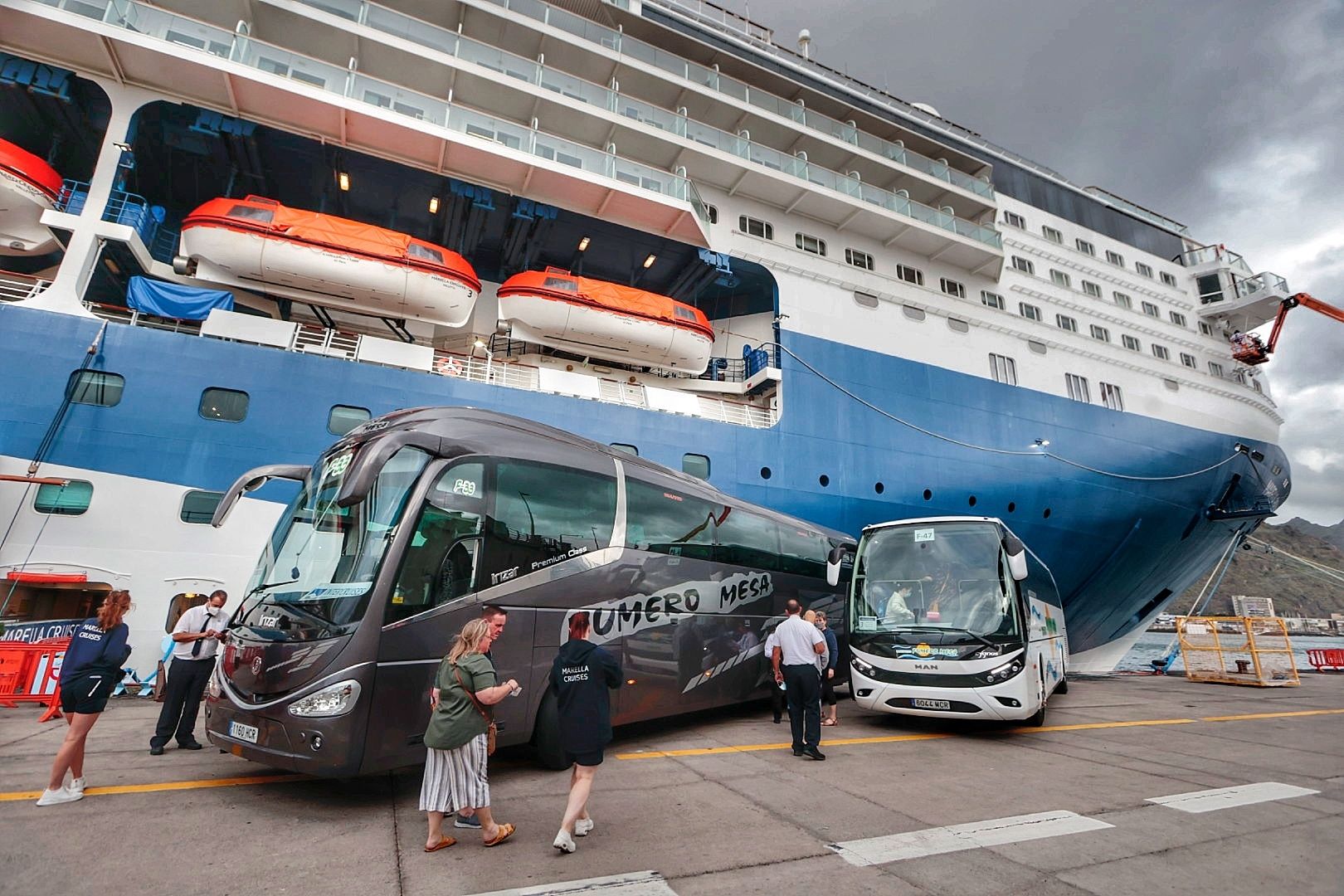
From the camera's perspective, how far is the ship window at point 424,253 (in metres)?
10.8

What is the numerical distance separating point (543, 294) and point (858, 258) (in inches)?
382

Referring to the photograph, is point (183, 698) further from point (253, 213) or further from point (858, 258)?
point (858, 258)

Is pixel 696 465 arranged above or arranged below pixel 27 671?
above

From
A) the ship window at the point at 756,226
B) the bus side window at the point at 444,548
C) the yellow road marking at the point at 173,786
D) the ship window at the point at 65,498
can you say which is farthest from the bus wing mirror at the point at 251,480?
the ship window at the point at 756,226

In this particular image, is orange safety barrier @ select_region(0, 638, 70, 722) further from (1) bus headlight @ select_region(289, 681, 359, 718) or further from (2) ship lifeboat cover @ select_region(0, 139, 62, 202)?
(2) ship lifeboat cover @ select_region(0, 139, 62, 202)

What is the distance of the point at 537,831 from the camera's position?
372 cm

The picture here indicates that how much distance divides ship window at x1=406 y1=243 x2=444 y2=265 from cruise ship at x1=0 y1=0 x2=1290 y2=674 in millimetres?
50

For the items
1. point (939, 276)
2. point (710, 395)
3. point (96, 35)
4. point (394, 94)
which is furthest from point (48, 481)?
point (939, 276)

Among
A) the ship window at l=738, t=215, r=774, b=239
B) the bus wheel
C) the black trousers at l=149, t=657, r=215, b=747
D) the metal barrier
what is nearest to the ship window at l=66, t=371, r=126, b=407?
the black trousers at l=149, t=657, r=215, b=747

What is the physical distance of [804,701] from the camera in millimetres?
5883

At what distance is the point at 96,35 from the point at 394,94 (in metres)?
4.37

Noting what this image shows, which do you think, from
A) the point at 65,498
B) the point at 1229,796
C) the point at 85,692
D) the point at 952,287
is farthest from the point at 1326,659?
the point at 65,498

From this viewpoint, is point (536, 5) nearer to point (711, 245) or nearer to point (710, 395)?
point (711, 245)

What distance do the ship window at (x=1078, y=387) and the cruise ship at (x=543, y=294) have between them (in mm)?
94
